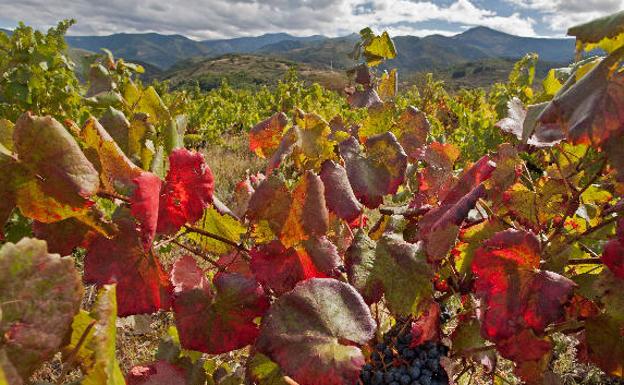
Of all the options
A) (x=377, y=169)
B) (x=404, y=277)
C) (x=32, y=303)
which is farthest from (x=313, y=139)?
(x=32, y=303)

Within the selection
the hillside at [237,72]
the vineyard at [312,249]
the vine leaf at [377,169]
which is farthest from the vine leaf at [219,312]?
the hillside at [237,72]

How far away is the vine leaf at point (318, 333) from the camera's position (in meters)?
0.80

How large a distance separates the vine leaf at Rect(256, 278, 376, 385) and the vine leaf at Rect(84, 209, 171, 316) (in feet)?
0.76

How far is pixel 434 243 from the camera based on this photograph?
918 millimetres

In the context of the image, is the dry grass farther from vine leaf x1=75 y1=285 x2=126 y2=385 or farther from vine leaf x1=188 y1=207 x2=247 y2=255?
vine leaf x1=75 y1=285 x2=126 y2=385

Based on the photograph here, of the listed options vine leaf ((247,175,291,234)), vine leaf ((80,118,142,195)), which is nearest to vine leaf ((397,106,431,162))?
vine leaf ((247,175,291,234))

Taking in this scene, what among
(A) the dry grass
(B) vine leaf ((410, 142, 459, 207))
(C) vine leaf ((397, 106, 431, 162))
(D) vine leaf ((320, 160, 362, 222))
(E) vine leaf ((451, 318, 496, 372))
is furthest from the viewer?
(A) the dry grass

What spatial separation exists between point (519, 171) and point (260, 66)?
117 m

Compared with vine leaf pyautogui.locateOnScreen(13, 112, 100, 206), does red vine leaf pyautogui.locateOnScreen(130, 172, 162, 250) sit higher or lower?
lower

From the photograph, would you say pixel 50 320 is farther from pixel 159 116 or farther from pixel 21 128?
pixel 159 116

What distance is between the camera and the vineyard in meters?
0.68

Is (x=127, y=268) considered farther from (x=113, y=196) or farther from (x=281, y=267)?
(x=281, y=267)

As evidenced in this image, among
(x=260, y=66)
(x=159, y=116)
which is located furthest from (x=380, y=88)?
(x=260, y=66)

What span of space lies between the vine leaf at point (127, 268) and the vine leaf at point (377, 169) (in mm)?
493
